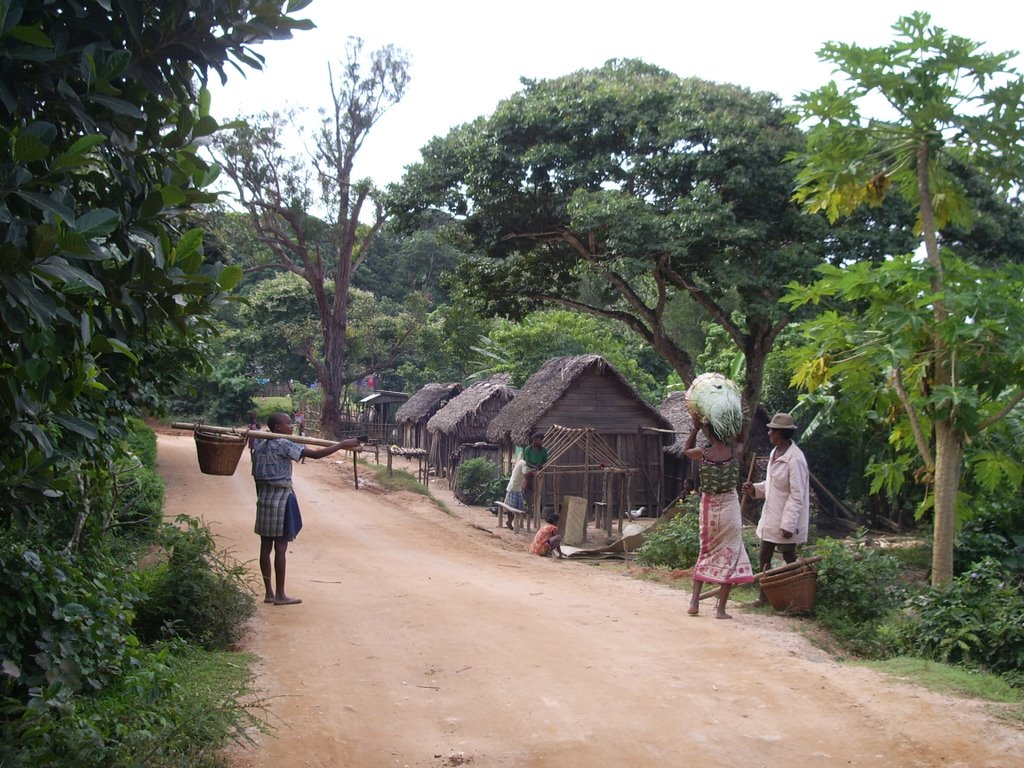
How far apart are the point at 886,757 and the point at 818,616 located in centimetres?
334

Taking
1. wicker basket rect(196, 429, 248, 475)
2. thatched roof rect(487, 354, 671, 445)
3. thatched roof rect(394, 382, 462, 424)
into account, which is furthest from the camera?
thatched roof rect(394, 382, 462, 424)

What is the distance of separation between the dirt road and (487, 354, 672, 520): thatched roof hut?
11623mm

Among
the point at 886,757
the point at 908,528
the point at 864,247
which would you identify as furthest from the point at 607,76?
the point at 886,757

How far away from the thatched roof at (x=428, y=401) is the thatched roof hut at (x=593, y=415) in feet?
34.5

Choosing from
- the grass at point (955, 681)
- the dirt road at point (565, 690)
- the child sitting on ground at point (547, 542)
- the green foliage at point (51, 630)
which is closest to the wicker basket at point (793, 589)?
the dirt road at point (565, 690)

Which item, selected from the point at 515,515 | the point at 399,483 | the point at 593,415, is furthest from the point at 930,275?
the point at 399,483

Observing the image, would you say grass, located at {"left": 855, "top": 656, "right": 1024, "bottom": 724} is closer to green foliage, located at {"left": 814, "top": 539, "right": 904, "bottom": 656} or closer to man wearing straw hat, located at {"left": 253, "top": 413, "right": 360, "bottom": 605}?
green foliage, located at {"left": 814, "top": 539, "right": 904, "bottom": 656}

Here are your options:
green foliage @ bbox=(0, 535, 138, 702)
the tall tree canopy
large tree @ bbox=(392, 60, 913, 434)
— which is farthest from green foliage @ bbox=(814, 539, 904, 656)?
large tree @ bbox=(392, 60, 913, 434)

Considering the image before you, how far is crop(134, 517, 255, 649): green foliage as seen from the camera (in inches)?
263

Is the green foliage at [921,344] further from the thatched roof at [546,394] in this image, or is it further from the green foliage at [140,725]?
the thatched roof at [546,394]

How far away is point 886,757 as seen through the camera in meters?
4.87

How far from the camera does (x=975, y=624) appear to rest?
678cm

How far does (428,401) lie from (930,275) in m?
27.6

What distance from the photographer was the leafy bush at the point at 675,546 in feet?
38.3
